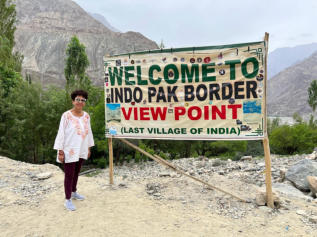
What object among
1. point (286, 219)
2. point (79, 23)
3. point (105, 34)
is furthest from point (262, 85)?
point (79, 23)

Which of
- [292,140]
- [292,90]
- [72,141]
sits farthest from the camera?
[292,90]

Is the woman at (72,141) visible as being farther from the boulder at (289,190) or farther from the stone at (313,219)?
the boulder at (289,190)

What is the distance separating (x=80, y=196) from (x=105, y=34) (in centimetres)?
9489

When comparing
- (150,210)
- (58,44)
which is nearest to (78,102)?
(150,210)

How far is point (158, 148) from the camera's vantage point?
1880 centimetres

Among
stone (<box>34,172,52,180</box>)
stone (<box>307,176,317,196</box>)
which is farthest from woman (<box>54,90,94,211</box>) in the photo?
stone (<box>307,176,317,196</box>)

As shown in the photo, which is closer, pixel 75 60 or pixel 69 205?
pixel 69 205

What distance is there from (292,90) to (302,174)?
11766 centimetres

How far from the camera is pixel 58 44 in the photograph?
80750mm

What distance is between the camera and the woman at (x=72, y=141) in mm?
3568

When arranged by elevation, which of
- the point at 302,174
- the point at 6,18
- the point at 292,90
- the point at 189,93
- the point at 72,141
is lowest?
the point at 302,174

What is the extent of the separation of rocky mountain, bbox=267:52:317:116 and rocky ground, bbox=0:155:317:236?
275 ft

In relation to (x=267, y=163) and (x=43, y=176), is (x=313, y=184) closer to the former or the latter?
(x=267, y=163)

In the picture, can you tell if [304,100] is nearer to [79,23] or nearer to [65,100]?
[65,100]
